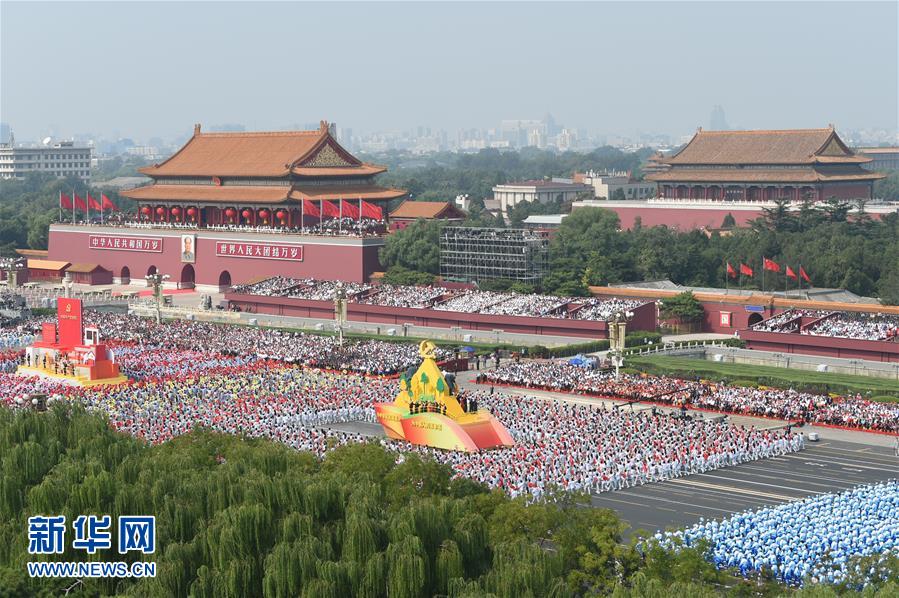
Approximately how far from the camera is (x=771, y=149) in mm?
87438

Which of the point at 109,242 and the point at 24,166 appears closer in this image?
the point at 109,242

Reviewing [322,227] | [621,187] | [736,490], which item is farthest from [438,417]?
[621,187]

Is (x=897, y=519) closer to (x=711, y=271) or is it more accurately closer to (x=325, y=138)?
(x=711, y=271)

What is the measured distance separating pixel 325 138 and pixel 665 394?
36.8m

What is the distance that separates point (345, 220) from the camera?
75.4 m

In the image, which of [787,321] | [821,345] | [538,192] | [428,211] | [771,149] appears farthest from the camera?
[538,192]

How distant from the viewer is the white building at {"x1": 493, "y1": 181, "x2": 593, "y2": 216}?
12488cm

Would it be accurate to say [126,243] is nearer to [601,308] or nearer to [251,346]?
[251,346]

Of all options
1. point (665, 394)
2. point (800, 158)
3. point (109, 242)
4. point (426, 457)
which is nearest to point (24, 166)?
point (109, 242)

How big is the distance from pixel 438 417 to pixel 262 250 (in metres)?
38.0

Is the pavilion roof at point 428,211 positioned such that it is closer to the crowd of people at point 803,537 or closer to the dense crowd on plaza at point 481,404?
the dense crowd on plaza at point 481,404

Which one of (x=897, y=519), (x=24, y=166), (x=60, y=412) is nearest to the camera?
(x=897, y=519)

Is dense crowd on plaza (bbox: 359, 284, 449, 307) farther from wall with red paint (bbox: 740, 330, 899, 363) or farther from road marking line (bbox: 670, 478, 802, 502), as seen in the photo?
road marking line (bbox: 670, 478, 802, 502)

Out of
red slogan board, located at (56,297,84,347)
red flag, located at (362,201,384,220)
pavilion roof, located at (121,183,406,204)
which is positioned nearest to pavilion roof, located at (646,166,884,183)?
pavilion roof, located at (121,183,406,204)
